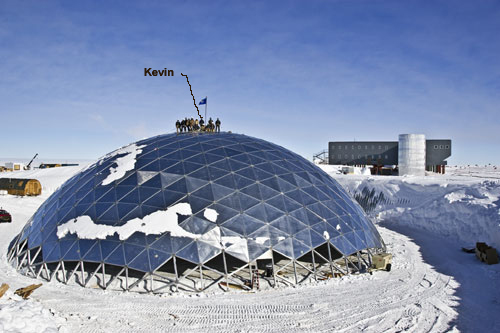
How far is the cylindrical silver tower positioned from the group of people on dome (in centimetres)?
4149

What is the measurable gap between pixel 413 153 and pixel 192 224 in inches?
2010

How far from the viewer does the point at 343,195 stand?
22.0 metres

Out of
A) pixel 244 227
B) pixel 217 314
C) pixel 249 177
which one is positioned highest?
pixel 249 177

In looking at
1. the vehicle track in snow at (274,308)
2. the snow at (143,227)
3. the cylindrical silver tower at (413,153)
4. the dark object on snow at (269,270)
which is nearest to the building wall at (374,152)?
the cylindrical silver tower at (413,153)

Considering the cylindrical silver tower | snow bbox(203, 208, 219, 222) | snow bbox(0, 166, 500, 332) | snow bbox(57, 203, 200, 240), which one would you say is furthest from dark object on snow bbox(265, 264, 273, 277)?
the cylindrical silver tower

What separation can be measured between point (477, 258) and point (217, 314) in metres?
17.3

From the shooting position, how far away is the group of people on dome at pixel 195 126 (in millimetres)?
26859

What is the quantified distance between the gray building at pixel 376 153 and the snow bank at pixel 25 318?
66134mm

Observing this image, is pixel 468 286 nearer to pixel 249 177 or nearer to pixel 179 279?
pixel 249 177

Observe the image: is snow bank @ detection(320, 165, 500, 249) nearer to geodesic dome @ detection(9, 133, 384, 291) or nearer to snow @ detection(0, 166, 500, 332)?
snow @ detection(0, 166, 500, 332)

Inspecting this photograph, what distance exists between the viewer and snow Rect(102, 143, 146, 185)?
64.2ft

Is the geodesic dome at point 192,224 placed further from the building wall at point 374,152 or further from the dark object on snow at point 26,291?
the building wall at point 374,152

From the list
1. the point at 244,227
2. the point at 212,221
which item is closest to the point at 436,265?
the point at 244,227

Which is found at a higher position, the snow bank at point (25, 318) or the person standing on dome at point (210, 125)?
the person standing on dome at point (210, 125)
